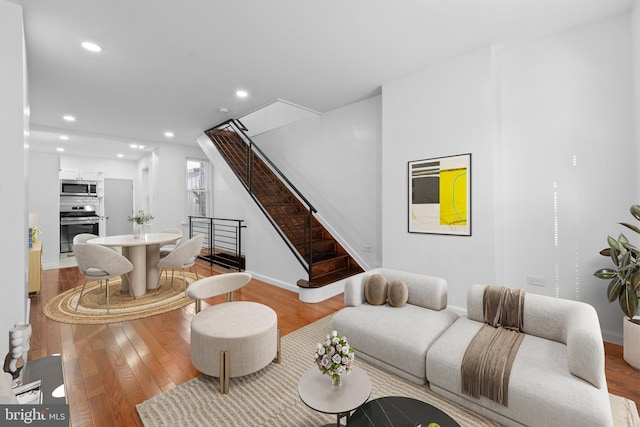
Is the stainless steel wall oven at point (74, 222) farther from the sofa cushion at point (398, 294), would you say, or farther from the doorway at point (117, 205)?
the sofa cushion at point (398, 294)

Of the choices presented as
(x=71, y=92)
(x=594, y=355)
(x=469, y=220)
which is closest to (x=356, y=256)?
(x=469, y=220)

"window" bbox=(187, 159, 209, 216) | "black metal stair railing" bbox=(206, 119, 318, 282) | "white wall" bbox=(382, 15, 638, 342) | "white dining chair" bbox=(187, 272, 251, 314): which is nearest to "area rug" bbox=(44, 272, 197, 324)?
"white dining chair" bbox=(187, 272, 251, 314)

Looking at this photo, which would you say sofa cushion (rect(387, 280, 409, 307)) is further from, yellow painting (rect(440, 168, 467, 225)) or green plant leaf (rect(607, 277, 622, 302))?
green plant leaf (rect(607, 277, 622, 302))

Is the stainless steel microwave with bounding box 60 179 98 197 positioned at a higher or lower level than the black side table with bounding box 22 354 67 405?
higher

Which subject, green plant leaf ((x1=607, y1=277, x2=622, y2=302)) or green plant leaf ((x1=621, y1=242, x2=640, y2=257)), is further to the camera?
green plant leaf ((x1=607, y1=277, x2=622, y2=302))

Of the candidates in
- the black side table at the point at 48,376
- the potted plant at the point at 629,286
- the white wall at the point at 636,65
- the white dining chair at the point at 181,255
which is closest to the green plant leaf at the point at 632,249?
the potted plant at the point at 629,286

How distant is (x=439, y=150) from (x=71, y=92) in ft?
16.6

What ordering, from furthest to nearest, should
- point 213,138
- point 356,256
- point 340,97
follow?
point 213,138, point 356,256, point 340,97

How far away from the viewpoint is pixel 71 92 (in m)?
4.01

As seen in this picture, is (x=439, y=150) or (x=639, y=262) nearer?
(x=639, y=262)

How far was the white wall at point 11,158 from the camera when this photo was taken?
87.3 inches

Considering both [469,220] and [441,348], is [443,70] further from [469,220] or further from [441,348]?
[441,348]

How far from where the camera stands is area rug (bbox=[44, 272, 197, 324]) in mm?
3347

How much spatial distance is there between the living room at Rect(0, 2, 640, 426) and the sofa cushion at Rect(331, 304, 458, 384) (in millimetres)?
1061
